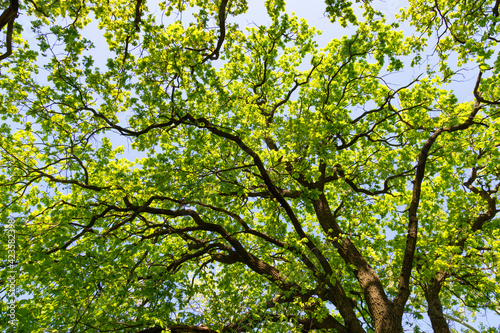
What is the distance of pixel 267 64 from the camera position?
32.4 feet

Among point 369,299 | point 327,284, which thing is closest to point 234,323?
point 327,284

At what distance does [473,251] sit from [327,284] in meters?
4.67

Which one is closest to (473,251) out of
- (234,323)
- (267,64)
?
(234,323)

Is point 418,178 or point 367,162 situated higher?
point 367,162

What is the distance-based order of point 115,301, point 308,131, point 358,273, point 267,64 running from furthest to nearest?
point 267,64
point 308,131
point 358,273
point 115,301

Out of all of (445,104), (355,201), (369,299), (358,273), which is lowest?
(369,299)

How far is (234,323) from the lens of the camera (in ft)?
21.4

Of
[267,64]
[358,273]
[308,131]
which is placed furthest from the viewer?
[267,64]

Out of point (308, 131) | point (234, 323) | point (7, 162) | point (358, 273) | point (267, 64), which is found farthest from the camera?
point (267, 64)

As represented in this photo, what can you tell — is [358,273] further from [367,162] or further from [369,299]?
[367,162]

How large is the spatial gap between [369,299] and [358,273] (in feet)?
2.10

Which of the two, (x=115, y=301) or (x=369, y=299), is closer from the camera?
(x=115, y=301)

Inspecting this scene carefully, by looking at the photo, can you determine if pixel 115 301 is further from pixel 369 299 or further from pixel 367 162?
pixel 367 162

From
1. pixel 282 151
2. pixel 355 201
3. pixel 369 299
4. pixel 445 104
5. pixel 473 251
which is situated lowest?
pixel 369 299
